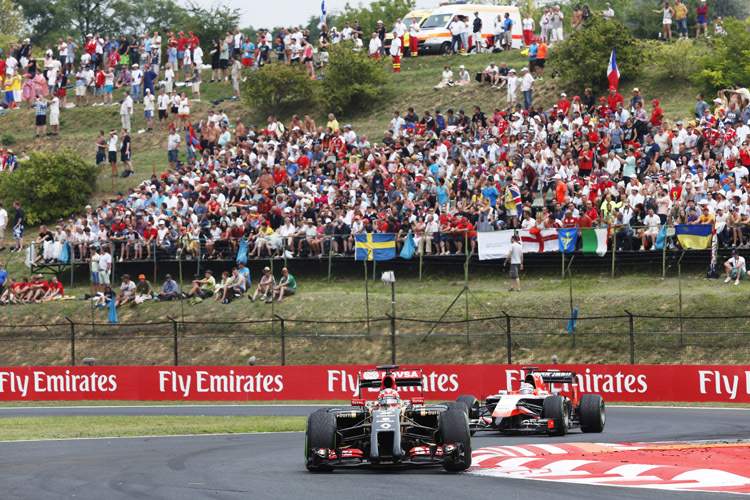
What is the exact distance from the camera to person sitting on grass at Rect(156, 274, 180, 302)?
34.8m

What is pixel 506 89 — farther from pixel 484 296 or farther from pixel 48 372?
pixel 48 372

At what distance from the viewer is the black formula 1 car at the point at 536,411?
58.2 feet

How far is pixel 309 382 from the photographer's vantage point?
2816 cm

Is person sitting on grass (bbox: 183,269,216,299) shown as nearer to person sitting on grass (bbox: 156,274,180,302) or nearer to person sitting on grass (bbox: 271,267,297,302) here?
person sitting on grass (bbox: 156,274,180,302)

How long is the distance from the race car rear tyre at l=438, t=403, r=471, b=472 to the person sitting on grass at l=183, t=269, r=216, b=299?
2252cm

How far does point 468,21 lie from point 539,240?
2515 centimetres

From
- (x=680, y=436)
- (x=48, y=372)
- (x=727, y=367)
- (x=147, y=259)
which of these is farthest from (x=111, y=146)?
(x=680, y=436)

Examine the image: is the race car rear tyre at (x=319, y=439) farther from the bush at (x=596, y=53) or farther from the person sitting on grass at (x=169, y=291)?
the bush at (x=596, y=53)

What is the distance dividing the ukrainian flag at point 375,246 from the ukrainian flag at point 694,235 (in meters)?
8.59

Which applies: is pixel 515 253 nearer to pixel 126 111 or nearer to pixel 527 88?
pixel 527 88

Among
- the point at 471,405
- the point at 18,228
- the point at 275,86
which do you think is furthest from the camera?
the point at 275,86

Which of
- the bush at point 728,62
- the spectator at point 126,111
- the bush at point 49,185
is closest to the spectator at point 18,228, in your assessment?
the bush at point 49,185

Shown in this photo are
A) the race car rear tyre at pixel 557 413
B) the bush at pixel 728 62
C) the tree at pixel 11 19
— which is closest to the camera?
the race car rear tyre at pixel 557 413

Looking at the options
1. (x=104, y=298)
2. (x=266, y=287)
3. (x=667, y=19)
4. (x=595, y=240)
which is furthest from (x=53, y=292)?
(x=667, y=19)
